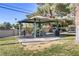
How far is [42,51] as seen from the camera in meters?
6.06

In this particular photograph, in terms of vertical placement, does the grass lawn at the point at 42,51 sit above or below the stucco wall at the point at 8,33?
below

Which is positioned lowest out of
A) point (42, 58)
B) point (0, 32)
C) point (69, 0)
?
point (42, 58)

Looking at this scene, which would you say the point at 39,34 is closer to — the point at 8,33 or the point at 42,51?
the point at 42,51

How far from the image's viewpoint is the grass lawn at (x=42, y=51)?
6.04 m

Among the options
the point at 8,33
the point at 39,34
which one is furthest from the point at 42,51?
the point at 8,33

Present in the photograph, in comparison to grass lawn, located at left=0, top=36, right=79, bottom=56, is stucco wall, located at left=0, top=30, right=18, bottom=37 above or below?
above

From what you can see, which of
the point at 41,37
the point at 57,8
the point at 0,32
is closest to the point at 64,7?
the point at 57,8

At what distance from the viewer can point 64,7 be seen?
6066mm

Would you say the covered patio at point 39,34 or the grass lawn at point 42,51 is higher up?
the covered patio at point 39,34

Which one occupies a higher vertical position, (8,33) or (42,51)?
(8,33)

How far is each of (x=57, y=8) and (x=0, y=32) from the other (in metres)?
0.91

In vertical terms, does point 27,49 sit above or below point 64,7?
below

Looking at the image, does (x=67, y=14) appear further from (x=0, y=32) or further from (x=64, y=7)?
(x=0, y=32)

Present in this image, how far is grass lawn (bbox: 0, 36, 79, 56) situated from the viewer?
6.04 m
